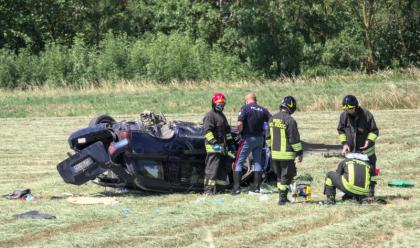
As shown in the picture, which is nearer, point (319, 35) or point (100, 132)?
point (100, 132)

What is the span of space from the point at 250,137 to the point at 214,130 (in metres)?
0.68

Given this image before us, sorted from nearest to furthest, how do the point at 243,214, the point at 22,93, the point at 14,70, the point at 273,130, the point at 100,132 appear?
the point at 243,214 < the point at 273,130 < the point at 100,132 < the point at 22,93 < the point at 14,70

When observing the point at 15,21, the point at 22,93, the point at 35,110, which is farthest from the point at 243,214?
the point at 15,21

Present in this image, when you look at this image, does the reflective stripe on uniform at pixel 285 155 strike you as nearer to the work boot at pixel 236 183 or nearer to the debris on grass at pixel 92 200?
the work boot at pixel 236 183

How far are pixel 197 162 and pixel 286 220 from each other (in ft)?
11.1

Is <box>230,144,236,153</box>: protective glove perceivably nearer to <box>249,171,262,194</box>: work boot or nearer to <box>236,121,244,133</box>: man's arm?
<box>236,121,244,133</box>: man's arm

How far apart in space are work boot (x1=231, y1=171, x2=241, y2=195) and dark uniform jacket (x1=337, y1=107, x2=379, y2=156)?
2027mm

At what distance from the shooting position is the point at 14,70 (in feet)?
161

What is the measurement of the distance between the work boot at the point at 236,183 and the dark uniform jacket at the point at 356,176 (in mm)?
2192

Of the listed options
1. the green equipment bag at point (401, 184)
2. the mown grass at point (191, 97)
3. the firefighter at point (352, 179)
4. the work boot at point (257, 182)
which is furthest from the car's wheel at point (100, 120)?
the mown grass at point (191, 97)

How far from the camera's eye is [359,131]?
13672mm

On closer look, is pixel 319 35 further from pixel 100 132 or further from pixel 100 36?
pixel 100 132

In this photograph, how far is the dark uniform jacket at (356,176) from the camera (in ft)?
42.7

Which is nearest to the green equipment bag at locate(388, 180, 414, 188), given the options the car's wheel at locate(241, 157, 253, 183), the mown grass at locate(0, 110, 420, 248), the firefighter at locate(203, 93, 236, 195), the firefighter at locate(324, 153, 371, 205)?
the mown grass at locate(0, 110, 420, 248)
